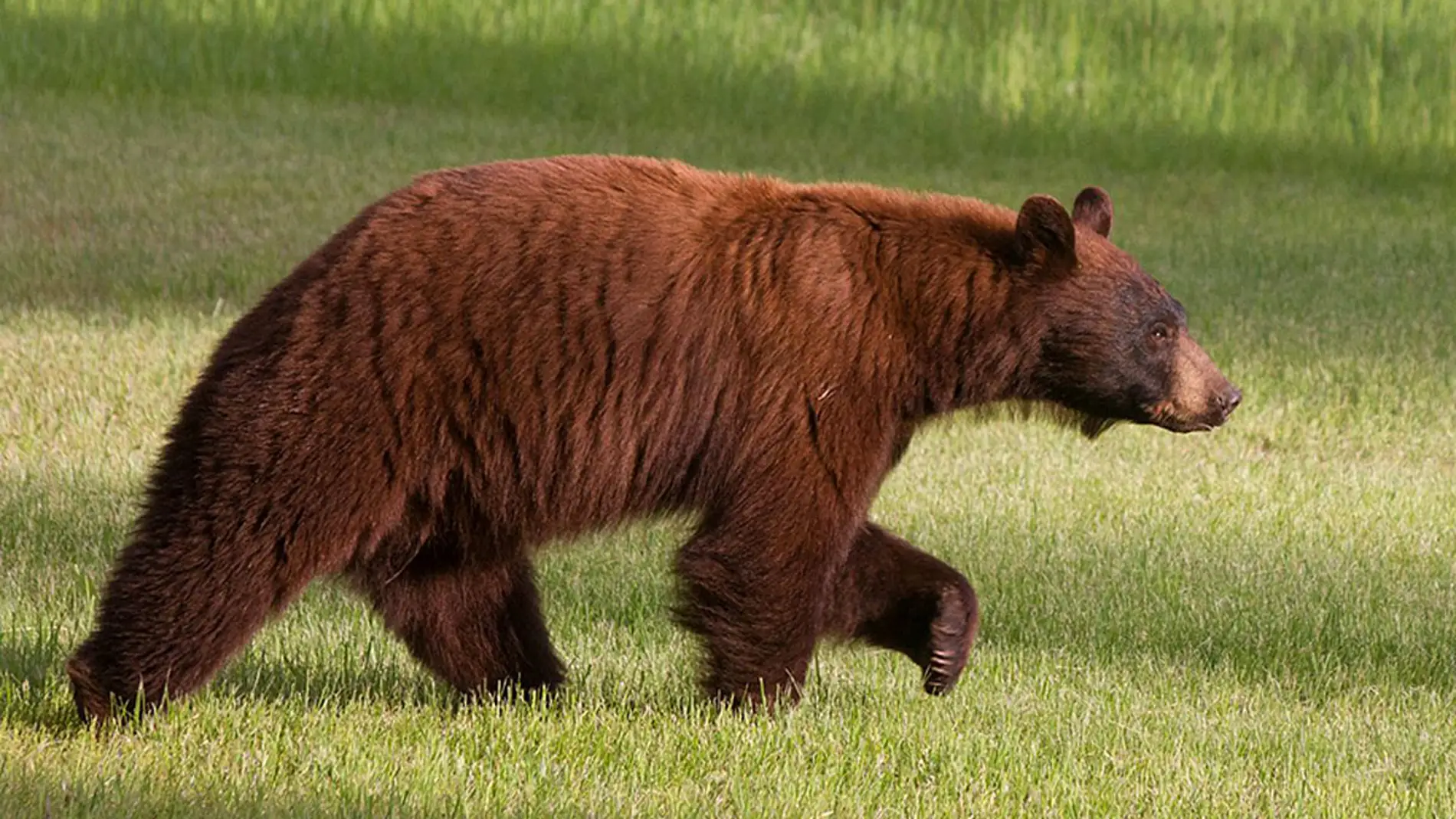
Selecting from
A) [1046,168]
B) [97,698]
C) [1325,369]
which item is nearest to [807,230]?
[97,698]

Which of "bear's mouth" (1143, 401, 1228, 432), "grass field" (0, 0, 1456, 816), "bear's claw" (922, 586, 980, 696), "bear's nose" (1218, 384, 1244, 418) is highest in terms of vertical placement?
"bear's nose" (1218, 384, 1244, 418)

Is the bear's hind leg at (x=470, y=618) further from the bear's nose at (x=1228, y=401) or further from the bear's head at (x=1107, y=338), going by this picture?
the bear's nose at (x=1228, y=401)

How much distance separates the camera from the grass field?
5.70 m

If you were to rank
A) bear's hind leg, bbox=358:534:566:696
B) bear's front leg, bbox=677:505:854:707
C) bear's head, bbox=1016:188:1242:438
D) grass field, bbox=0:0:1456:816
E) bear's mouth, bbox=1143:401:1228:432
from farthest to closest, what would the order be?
1. bear's mouth, bbox=1143:401:1228:432
2. bear's head, bbox=1016:188:1242:438
3. bear's hind leg, bbox=358:534:566:696
4. bear's front leg, bbox=677:505:854:707
5. grass field, bbox=0:0:1456:816

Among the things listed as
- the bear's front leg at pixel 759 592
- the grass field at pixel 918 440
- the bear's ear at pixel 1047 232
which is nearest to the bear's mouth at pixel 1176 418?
the bear's ear at pixel 1047 232

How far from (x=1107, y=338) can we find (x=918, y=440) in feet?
15.9

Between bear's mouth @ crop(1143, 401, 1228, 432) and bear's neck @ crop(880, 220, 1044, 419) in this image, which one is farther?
bear's mouth @ crop(1143, 401, 1228, 432)

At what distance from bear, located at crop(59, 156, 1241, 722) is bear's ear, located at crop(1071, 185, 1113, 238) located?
14 centimetres

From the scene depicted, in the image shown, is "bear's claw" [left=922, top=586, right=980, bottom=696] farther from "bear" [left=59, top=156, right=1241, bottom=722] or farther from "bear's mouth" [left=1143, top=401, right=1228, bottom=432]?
"bear's mouth" [left=1143, top=401, right=1228, bottom=432]

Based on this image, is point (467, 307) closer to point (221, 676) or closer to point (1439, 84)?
point (221, 676)

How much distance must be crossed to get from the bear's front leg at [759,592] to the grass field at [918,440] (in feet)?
0.50

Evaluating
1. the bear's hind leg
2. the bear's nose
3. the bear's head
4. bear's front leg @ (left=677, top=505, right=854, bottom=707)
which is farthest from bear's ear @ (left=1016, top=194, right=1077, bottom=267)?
the bear's hind leg

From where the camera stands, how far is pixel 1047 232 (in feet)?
20.4

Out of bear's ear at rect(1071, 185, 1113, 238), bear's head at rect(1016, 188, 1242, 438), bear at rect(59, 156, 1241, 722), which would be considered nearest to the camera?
bear at rect(59, 156, 1241, 722)
